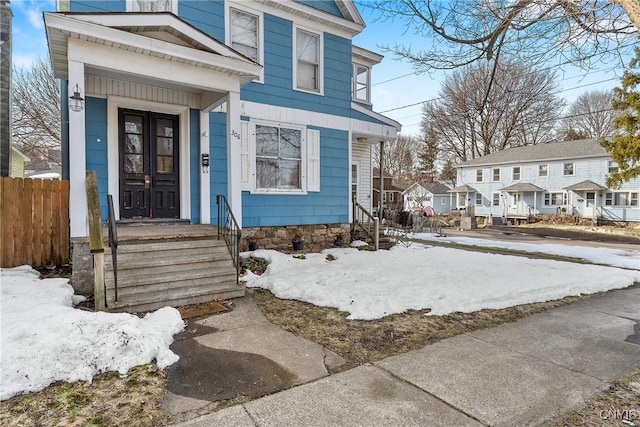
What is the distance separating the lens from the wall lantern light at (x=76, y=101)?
4.88 meters

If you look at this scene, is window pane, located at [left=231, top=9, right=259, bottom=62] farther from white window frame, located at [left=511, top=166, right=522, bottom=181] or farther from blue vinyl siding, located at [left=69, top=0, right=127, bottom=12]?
white window frame, located at [left=511, top=166, right=522, bottom=181]

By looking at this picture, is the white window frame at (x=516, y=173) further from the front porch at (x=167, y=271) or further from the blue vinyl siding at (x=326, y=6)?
the front porch at (x=167, y=271)

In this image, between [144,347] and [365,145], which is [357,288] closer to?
[144,347]

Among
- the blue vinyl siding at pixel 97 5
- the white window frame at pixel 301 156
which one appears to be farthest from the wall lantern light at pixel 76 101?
the white window frame at pixel 301 156

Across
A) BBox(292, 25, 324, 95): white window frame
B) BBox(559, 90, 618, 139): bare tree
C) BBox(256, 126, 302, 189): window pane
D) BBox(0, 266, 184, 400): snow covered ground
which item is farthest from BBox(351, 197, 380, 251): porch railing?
BBox(559, 90, 618, 139): bare tree

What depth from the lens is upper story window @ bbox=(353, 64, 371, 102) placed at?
12.3 meters

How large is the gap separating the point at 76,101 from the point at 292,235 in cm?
499

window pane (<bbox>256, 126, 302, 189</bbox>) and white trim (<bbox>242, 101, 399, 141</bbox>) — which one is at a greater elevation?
white trim (<bbox>242, 101, 399, 141</bbox>)

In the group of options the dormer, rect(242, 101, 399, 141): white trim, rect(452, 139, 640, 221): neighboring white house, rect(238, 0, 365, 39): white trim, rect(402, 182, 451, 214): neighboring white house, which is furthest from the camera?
rect(402, 182, 451, 214): neighboring white house

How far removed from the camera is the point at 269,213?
8094 mm

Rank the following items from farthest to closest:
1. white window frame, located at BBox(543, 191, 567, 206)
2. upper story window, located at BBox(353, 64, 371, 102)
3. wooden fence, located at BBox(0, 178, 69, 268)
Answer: white window frame, located at BBox(543, 191, 567, 206) → upper story window, located at BBox(353, 64, 371, 102) → wooden fence, located at BBox(0, 178, 69, 268)

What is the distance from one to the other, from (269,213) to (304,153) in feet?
5.67

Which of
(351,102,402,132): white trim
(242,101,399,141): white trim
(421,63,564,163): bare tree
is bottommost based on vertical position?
(242,101,399,141): white trim

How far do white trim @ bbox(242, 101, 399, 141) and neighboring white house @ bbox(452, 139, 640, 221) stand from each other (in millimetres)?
21961
